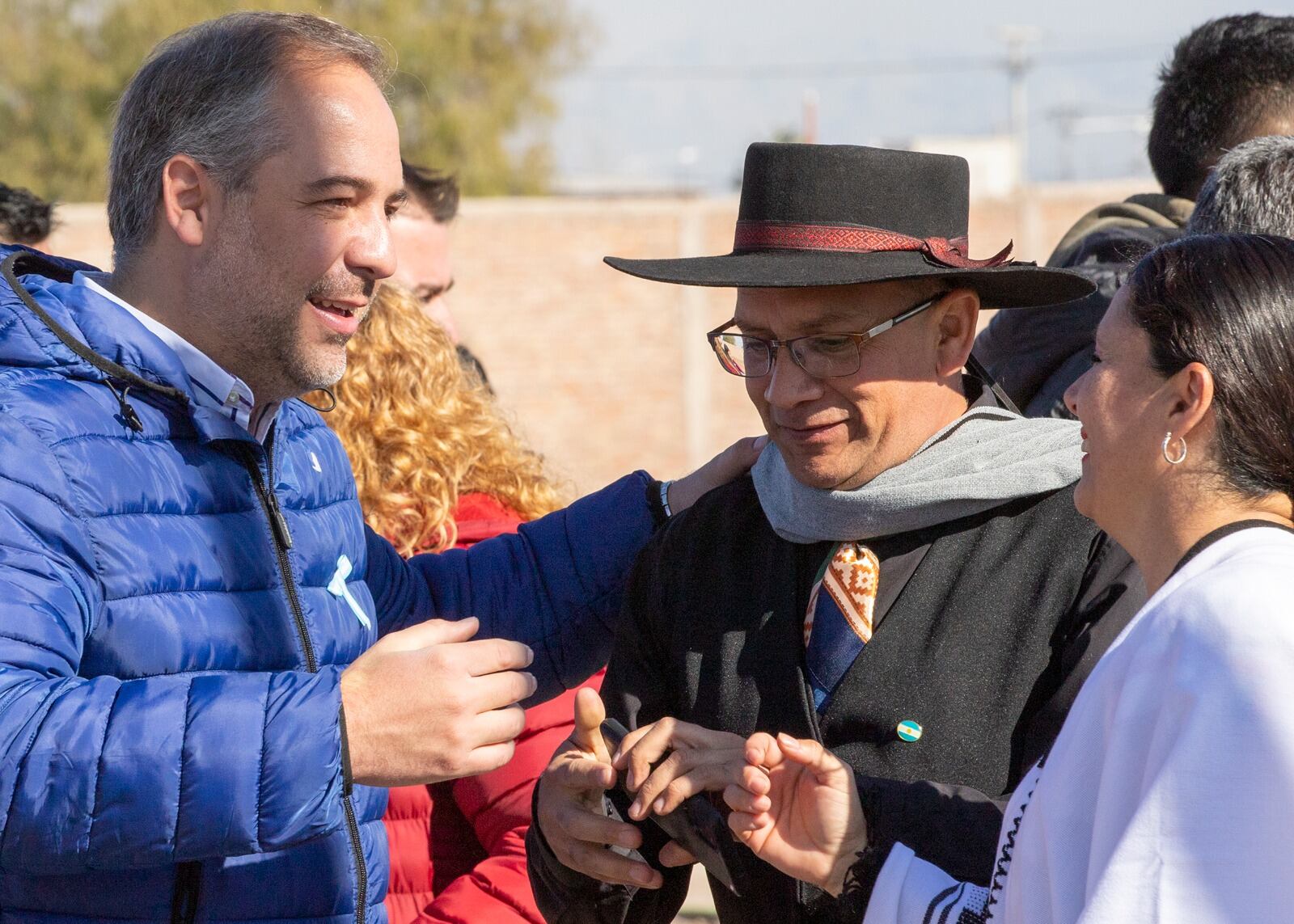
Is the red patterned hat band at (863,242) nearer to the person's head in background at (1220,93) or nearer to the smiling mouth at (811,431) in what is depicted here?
the smiling mouth at (811,431)

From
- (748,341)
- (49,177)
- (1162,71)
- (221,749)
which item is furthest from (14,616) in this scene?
(49,177)

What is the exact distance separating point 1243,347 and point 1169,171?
7.24ft

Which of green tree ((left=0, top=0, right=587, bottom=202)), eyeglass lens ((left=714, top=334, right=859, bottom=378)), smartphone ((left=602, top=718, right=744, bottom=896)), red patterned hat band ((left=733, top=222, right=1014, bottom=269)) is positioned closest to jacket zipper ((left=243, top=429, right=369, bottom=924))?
smartphone ((left=602, top=718, right=744, bottom=896))

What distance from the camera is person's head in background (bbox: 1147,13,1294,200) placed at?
342 cm

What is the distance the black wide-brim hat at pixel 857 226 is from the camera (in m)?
2.19

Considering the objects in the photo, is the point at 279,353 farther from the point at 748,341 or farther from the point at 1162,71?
the point at 1162,71

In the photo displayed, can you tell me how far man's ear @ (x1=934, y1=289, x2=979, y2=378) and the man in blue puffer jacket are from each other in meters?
0.82

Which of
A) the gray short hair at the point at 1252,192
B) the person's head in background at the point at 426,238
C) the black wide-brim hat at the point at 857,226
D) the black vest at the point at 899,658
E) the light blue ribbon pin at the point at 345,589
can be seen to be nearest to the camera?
the black vest at the point at 899,658

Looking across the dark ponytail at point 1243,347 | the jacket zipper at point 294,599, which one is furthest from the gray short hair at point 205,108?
the dark ponytail at point 1243,347

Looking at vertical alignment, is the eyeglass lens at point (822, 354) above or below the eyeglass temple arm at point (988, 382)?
above

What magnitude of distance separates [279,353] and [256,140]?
1.11ft

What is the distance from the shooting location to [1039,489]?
6.81ft

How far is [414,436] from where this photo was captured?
3053 millimetres

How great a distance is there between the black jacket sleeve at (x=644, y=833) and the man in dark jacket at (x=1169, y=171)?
1.25m
